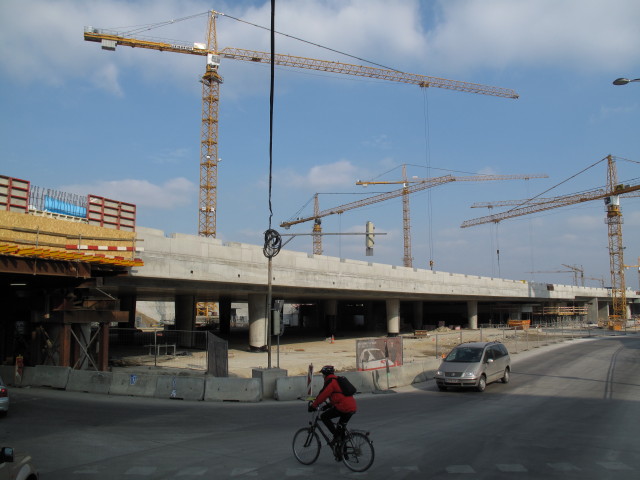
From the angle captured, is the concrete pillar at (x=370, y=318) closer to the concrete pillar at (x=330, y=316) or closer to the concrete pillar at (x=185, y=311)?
the concrete pillar at (x=330, y=316)

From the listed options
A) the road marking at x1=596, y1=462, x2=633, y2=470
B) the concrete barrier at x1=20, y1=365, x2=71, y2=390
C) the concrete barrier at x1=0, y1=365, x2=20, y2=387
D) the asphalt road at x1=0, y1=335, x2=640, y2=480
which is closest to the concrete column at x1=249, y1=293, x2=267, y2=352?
the concrete barrier at x1=0, y1=365, x2=20, y2=387

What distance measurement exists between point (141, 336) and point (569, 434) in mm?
40718

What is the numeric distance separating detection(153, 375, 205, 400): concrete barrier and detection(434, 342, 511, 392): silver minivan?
8.42 metres

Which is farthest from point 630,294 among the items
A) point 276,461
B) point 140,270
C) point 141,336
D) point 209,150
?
point 276,461

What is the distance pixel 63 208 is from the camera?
71.6ft

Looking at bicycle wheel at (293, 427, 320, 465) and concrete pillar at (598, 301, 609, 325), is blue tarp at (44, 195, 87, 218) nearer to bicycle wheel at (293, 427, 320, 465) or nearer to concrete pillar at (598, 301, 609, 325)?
bicycle wheel at (293, 427, 320, 465)

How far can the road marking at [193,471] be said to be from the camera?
7895mm

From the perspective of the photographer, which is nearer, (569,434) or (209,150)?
(569,434)

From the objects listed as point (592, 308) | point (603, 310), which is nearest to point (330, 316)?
point (592, 308)

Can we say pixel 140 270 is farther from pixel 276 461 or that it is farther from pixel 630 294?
pixel 630 294

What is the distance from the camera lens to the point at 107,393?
55.7ft

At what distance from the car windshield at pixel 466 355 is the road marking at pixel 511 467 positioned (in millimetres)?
9811

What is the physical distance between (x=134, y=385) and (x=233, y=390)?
372 cm

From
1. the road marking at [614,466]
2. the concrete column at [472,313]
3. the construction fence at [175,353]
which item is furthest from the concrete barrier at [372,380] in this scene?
the concrete column at [472,313]
